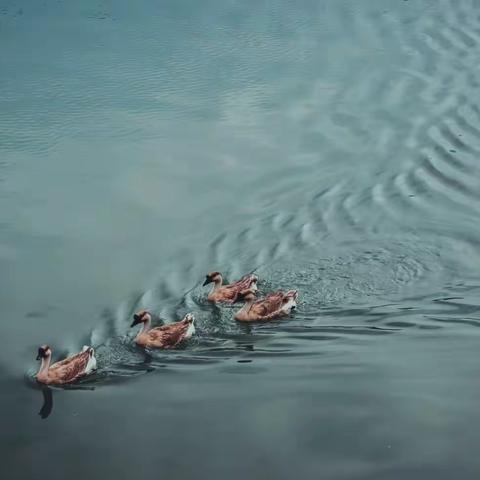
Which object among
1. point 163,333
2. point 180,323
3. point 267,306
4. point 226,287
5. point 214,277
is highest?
point 214,277

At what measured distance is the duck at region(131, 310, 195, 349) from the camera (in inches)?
573

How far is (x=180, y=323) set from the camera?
14.8 meters

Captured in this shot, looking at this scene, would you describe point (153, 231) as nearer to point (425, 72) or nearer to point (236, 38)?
point (425, 72)

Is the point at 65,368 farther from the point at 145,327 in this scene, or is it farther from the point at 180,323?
the point at 180,323

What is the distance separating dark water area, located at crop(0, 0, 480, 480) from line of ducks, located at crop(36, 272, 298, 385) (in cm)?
20

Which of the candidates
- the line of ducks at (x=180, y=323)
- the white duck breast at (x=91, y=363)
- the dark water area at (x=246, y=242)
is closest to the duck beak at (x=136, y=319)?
the line of ducks at (x=180, y=323)

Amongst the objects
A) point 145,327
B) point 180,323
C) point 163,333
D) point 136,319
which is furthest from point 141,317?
point 180,323

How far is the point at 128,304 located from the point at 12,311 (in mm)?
1922

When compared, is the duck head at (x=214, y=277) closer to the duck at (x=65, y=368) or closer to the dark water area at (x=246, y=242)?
the dark water area at (x=246, y=242)

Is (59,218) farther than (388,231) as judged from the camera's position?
Yes

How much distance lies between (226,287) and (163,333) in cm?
177

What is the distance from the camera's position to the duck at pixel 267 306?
49.7ft

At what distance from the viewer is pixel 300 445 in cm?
1229

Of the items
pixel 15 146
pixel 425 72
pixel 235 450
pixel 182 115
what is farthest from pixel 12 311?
pixel 425 72
